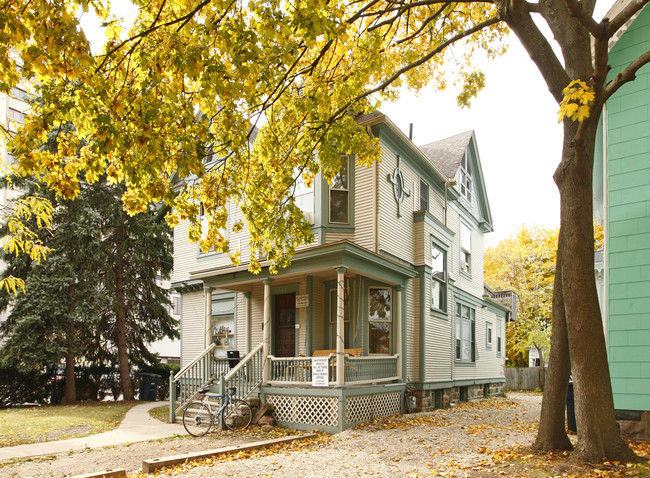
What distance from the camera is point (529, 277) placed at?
36.2 metres

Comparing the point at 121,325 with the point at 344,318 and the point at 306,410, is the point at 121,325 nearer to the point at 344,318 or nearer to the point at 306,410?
the point at 344,318

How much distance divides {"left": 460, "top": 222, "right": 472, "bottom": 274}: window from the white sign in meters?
8.09

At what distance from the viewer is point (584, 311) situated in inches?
279

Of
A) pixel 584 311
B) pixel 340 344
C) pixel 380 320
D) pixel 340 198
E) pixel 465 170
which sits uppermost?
pixel 465 170

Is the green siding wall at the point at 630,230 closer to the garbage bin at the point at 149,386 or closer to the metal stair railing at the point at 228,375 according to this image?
the metal stair railing at the point at 228,375

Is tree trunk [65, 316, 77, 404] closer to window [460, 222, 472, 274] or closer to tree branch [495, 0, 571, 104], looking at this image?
window [460, 222, 472, 274]

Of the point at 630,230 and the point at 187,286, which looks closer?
the point at 630,230

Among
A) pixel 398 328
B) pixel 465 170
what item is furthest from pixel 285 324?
pixel 465 170

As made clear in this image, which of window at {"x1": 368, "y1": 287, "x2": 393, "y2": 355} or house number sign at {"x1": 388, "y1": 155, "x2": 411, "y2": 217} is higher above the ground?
house number sign at {"x1": 388, "y1": 155, "x2": 411, "y2": 217}

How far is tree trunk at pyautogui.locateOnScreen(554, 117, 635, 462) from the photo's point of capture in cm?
682

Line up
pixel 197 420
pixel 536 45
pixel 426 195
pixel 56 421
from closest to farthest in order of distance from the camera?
pixel 536 45
pixel 197 420
pixel 56 421
pixel 426 195

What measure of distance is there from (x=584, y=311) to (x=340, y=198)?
347 inches

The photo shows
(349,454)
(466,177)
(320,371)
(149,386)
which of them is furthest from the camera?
(466,177)

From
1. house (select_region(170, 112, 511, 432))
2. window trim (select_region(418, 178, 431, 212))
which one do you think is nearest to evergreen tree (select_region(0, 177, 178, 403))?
house (select_region(170, 112, 511, 432))
